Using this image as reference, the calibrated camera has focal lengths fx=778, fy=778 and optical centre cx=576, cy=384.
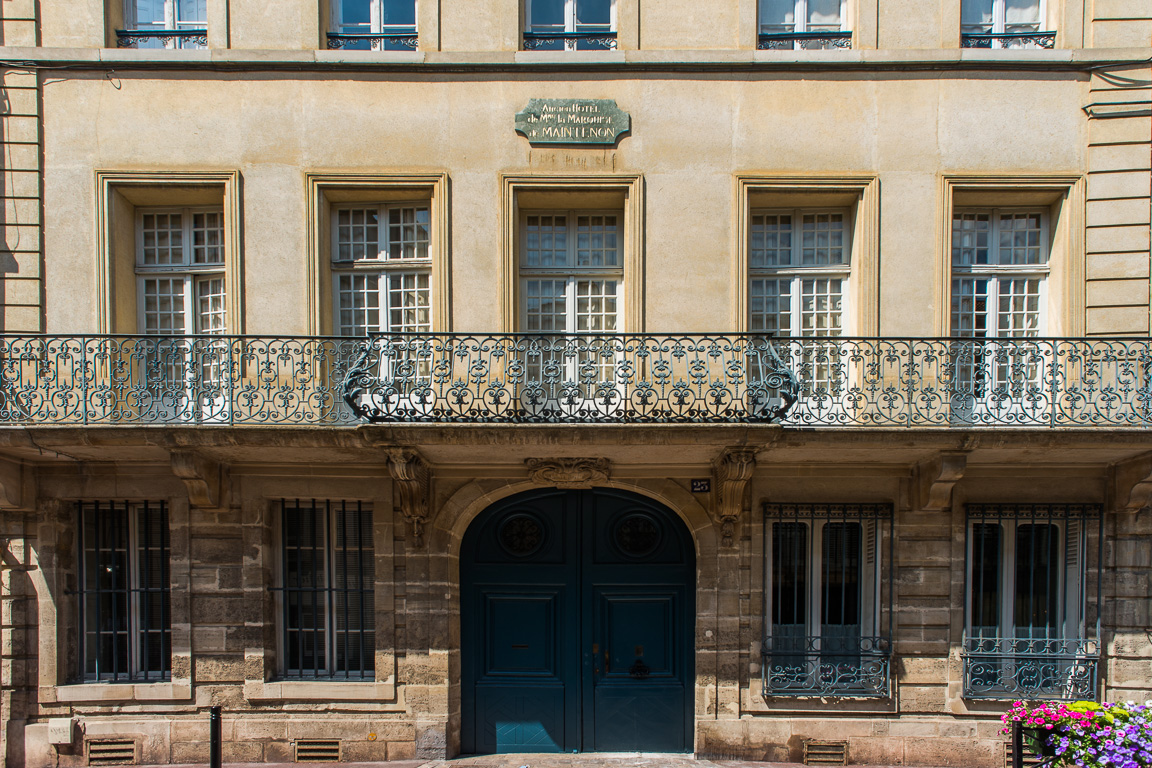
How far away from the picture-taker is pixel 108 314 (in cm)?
868

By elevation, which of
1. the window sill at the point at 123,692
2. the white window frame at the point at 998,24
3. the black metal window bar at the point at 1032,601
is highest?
the white window frame at the point at 998,24

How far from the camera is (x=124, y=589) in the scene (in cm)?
891

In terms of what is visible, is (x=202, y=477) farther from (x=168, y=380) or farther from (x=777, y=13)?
(x=777, y=13)

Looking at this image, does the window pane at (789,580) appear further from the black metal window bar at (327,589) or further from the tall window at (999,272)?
the black metal window bar at (327,589)

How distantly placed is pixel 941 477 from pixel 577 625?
4.25 m

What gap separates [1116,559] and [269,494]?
9.41 metres

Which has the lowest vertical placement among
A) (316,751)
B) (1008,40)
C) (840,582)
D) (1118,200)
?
(316,751)

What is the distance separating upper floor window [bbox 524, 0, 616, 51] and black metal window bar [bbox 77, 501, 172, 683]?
22.9 feet

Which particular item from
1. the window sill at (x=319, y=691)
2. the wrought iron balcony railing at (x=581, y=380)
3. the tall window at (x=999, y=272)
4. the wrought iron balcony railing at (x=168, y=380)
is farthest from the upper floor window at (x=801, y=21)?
the window sill at (x=319, y=691)

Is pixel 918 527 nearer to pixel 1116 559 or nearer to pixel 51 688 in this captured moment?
pixel 1116 559

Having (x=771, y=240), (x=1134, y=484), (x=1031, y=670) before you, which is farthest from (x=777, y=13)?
(x=1031, y=670)

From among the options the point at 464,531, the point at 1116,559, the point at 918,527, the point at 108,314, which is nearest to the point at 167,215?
the point at 108,314

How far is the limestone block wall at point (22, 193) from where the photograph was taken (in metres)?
8.68

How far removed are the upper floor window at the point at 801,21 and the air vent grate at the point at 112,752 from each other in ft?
34.8
